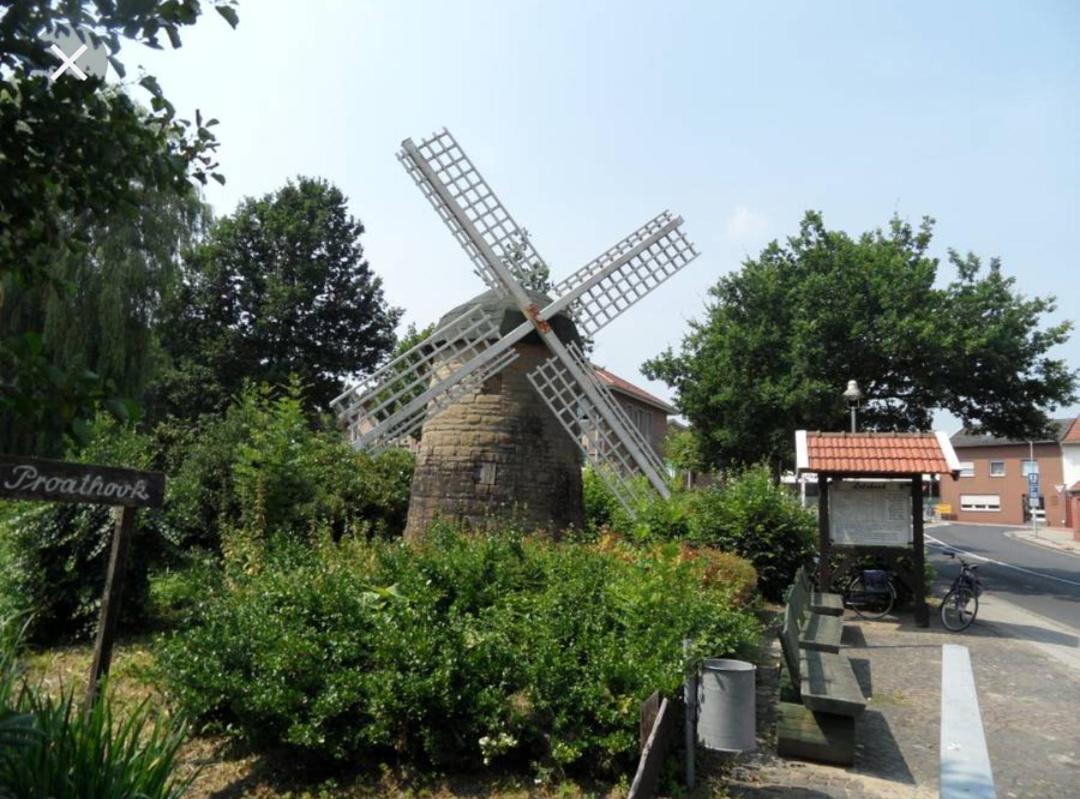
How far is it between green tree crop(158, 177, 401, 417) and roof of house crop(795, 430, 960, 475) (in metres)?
21.2

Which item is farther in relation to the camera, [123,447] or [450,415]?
[450,415]

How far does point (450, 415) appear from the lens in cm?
1280

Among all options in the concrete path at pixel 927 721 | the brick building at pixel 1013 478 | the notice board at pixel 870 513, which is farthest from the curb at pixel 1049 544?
the concrete path at pixel 927 721

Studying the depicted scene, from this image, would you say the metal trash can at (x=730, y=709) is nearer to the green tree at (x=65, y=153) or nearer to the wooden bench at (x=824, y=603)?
the green tree at (x=65, y=153)

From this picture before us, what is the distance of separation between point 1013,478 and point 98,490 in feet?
222

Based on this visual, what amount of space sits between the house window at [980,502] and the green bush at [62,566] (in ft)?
218

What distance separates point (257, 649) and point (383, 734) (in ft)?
3.92

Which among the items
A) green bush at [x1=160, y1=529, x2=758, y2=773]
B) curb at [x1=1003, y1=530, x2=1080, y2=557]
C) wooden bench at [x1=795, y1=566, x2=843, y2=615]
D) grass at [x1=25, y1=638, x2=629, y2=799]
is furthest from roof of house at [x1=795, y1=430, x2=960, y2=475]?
curb at [x1=1003, y1=530, x2=1080, y2=557]

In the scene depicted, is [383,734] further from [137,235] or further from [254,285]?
[254,285]

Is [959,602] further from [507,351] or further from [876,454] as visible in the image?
[507,351]

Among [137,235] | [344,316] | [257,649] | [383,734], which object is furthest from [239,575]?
[344,316]

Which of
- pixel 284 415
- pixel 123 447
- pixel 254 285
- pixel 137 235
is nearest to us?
pixel 123 447

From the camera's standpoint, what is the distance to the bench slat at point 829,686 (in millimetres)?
5555

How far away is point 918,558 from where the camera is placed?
38.3 ft
